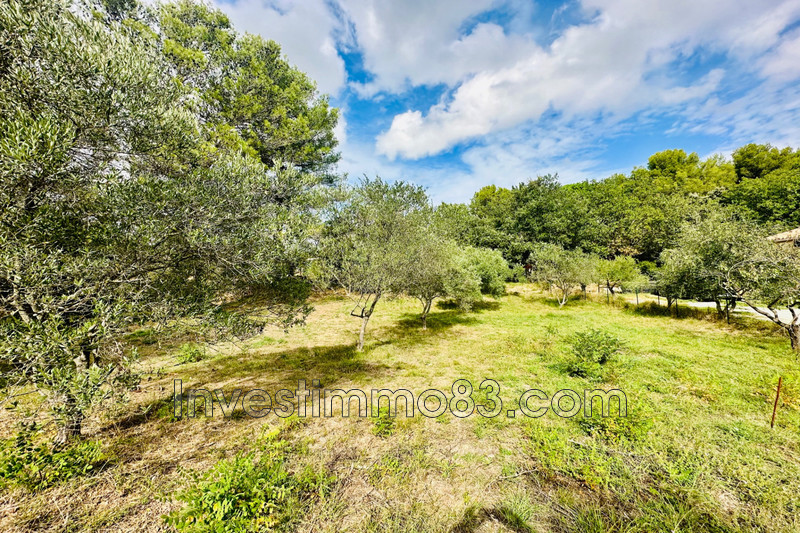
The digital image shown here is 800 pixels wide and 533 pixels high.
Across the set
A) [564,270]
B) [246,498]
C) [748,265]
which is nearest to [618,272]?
[564,270]

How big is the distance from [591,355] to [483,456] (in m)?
8.06

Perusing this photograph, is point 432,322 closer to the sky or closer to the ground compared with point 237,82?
closer to the ground

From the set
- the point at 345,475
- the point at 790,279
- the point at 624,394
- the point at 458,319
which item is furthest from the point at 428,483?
the point at 790,279

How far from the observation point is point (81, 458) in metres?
5.00

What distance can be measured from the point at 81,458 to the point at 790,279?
25.6 meters

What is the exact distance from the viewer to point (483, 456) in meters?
6.29

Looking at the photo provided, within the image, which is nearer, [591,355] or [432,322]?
[591,355]

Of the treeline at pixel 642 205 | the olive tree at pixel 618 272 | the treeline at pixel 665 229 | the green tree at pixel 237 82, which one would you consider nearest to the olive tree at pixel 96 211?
the green tree at pixel 237 82

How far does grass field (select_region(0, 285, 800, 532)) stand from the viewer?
15.1ft

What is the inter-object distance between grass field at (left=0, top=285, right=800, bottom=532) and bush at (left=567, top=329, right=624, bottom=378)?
344 mm

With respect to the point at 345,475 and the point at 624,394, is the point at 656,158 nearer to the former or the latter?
the point at 624,394

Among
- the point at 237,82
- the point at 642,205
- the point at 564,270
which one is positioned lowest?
the point at 564,270

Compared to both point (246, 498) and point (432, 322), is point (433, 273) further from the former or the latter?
point (246, 498)

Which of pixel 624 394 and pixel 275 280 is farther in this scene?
pixel 624 394
